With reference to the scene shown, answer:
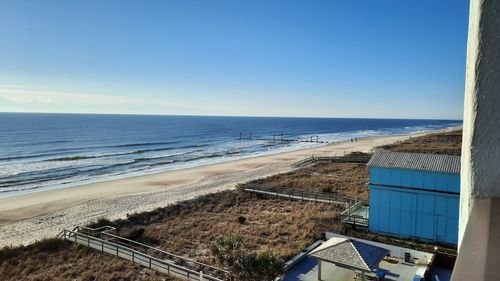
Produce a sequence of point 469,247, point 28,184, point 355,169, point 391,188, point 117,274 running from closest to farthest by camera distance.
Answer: point 469,247, point 117,274, point 391,188, point 28,184, point 355,169

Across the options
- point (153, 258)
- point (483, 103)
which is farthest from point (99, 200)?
point (483, 103)

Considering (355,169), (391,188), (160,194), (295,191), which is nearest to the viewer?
(391,188)

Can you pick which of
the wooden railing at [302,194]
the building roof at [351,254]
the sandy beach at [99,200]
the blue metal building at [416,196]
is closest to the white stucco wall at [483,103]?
the building roof at [351,254]

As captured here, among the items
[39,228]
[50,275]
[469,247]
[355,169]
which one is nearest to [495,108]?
[469,247]

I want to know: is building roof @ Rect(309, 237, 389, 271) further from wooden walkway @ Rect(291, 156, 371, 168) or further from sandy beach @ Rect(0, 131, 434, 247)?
wooden walkway @ Rect(291, 156, 371, 168)

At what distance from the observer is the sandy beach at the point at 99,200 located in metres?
24.8

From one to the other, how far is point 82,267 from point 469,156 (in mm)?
→ 17907

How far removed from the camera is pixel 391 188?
18781mm

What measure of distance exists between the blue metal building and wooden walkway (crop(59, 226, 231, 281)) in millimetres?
9054

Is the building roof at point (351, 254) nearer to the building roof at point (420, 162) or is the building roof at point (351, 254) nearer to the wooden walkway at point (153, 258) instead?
the wooden walkway at point (153, 258)

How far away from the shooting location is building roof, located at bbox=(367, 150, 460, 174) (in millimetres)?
17500

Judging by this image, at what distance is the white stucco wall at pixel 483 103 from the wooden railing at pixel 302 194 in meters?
25.3

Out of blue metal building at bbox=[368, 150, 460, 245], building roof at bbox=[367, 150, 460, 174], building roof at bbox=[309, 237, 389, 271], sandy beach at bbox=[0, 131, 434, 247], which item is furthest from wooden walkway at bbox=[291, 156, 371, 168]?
building roof at bbox=[309, 237, 389, 271]

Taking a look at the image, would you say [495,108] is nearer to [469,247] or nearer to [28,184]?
[469,247]
